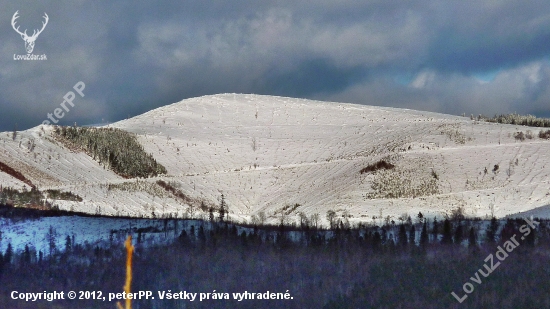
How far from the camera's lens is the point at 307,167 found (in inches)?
2045

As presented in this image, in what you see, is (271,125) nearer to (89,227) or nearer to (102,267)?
(89,227)

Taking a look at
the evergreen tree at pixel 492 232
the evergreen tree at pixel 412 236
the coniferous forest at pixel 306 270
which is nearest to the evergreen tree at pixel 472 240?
the coniferous forest at pixel 306 270

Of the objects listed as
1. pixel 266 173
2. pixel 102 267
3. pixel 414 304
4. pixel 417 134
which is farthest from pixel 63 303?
pixel 417 134

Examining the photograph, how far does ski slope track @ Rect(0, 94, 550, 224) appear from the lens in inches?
1439

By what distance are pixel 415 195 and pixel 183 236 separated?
2361 centimetres

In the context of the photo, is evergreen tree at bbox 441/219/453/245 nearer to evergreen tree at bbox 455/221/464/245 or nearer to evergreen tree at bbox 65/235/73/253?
evergreen tree at bbox 455/221/464/245

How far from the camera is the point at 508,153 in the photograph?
4672 cm

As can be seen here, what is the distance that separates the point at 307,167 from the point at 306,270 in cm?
3696

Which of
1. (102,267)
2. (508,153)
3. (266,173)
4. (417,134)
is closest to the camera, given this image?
(102,267)

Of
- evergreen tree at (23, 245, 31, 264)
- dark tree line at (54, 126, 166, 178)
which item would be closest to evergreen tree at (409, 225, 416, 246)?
evergreen tree at (23, 245, 31, 264)

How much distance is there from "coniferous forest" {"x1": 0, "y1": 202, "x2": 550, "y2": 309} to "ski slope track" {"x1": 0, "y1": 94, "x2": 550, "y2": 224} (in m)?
11.7

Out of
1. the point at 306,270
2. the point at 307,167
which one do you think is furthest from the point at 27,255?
the point at 307,167

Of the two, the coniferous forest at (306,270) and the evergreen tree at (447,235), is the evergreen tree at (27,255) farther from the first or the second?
the evergreen tree at (447,235)

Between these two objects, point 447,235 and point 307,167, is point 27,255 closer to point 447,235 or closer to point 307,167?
point 447,235
